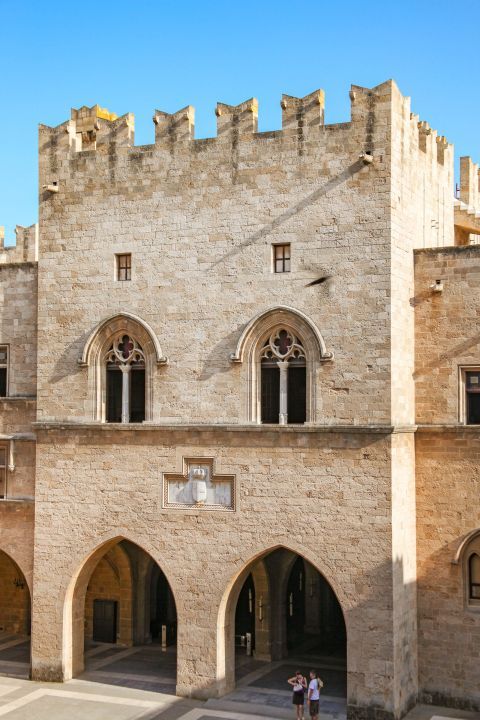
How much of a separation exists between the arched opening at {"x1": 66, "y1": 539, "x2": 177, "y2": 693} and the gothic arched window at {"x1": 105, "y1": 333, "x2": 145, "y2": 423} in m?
4.19

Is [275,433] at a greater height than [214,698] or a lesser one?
greater

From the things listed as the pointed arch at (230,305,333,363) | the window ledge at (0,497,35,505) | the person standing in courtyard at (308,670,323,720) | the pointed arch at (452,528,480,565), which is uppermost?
the pointed arch at (230,305,333,363)

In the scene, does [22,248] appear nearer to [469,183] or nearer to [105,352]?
[105,352]

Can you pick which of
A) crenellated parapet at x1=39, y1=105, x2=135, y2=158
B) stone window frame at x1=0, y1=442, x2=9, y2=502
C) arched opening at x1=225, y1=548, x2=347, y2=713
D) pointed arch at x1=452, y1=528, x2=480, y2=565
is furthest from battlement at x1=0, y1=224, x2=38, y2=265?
pointed arch at x1=452, y1=528, x2=480, y2=565

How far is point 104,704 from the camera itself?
22875 millimetres

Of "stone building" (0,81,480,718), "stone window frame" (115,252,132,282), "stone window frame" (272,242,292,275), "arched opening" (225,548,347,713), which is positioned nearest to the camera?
"stone building" (0,81,480,718)

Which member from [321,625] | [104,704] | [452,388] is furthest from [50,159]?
[321,625]

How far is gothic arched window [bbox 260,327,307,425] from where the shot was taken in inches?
910

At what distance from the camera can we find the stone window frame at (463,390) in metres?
23.1

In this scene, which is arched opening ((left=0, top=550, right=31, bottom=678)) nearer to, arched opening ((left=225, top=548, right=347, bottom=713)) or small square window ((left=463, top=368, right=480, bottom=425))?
arched opening ((left=225, top=548, right=347, bottom=713))

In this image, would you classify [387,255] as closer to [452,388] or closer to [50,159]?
[452,388]

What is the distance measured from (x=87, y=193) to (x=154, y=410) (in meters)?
6.10

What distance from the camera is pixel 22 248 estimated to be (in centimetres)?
3512

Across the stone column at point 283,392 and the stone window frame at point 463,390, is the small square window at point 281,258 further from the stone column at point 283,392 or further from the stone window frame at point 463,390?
the stone window frame at point 463,390
